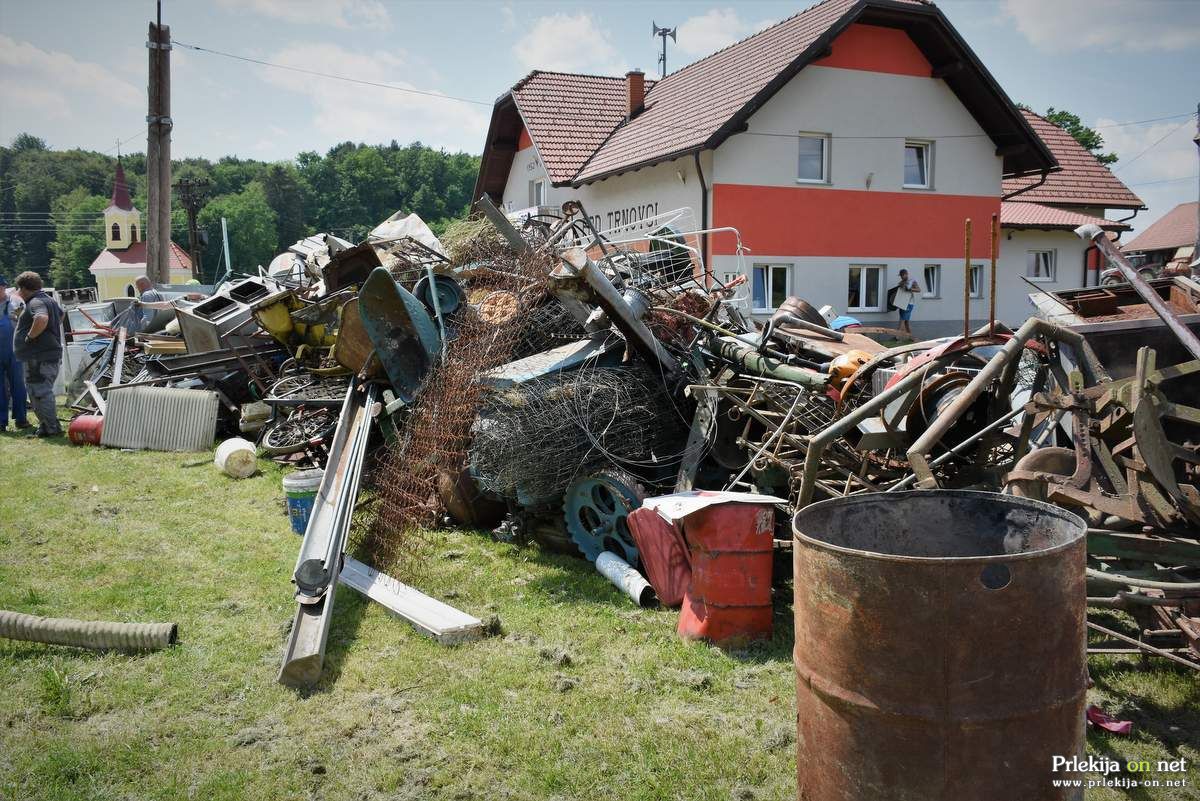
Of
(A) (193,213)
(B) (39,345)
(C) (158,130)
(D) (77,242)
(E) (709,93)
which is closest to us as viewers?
(B) (39,345)

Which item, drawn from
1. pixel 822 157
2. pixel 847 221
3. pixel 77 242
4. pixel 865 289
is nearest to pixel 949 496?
pixel 847 221

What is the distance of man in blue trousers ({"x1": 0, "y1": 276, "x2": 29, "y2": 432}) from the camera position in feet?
37.1

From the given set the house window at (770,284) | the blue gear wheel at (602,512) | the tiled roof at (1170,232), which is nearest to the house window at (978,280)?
the house window at (770,284)

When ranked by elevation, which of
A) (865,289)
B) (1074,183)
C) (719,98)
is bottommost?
(865,289)

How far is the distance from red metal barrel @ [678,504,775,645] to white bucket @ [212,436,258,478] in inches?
242

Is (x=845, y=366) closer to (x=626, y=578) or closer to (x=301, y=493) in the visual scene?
(x=626, y=578)

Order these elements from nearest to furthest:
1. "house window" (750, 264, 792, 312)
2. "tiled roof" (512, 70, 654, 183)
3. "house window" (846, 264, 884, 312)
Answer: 1. "house window" (750, 264, 792, 312)
2. "house window" (846, 264, 884, 312)
3. "tiled roof" (512, 70, 654, 183)

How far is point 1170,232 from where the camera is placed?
56844mm

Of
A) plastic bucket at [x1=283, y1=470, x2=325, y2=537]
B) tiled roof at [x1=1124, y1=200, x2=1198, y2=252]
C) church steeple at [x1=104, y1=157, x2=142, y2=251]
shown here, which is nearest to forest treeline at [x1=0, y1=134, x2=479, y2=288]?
church steeple at [x1=104, y1=157, x2=142, y2=251]

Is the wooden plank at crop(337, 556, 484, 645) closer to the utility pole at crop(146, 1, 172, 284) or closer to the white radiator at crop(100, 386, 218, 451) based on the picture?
the white radiator at crop(100, 386, 218, 451)

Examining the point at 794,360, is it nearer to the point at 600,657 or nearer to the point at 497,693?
the point at 600,657

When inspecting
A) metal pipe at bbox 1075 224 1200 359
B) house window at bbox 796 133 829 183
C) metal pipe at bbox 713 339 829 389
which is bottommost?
metal pipe at bbox 713 339 829 389

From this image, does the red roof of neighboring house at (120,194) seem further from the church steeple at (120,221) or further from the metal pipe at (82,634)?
the metal pipe at (82,634)

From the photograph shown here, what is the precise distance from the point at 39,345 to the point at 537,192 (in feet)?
49.7
